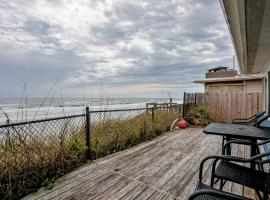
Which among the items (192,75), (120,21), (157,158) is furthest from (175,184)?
(192,75)

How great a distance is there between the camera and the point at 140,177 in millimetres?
2686

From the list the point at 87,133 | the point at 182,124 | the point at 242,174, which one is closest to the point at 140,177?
the point at 87,133

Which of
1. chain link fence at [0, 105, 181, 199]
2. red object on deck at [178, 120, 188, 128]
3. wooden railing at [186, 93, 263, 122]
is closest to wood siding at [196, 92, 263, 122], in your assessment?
wooden railing at [186, 93, 263, 122]

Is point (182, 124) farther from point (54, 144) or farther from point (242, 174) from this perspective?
point (242, 174)

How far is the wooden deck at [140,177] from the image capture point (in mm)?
2219

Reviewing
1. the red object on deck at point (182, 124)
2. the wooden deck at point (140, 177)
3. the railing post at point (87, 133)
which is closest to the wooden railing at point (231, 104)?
the red object on deck at point (182, 124)

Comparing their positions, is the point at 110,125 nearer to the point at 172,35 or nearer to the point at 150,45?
the point at 172,35

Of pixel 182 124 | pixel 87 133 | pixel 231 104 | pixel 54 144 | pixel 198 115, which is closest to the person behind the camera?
pixel 54 144

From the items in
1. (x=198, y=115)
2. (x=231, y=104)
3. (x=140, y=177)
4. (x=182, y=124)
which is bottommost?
(x=140, y=177)

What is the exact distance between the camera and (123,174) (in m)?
2.79

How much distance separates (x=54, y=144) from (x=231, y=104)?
7.01m

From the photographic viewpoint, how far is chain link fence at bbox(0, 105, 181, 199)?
2.27 metres

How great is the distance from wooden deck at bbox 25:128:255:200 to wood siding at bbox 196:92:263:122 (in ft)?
12.3

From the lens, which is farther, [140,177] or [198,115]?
[198,115]
